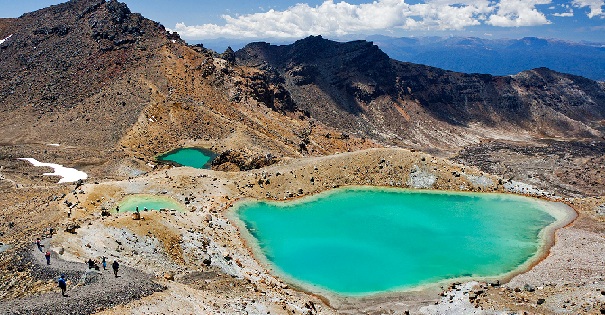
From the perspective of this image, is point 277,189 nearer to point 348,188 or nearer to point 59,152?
point 348,188

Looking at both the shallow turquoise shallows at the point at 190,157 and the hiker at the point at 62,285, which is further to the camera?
the shallow turquoise shallows at the point at 190,157

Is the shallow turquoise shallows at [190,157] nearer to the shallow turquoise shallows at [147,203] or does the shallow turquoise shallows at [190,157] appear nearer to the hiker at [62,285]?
the shallow turquoise shallows at [147,203]

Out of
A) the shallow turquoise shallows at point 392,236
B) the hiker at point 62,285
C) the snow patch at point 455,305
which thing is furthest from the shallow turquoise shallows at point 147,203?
the snow patch at point 455,305

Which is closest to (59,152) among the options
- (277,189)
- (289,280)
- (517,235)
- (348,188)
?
(277,189)

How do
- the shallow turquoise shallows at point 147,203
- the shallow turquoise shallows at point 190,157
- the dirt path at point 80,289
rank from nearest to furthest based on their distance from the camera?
the dirt path at point 80,289 < the shallow turquoise shallows at point 147,203 < the shallow turquoise shallows at point 190,157

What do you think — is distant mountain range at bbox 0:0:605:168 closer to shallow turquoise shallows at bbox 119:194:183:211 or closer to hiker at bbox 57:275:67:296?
shallow turquoise shallows at bbox 119:194:183:211

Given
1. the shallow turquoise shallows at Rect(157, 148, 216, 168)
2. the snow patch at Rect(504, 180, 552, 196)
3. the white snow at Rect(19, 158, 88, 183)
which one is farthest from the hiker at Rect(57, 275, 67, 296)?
the snow patch at Rect(504, 180, 552, 196)
